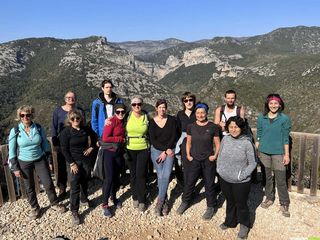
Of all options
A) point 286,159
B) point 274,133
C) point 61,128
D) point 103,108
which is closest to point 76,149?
point 61,128

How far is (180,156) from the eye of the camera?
6496 mm

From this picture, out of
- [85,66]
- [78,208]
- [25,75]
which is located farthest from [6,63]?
[78,208]

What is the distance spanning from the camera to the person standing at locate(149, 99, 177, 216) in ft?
19.5

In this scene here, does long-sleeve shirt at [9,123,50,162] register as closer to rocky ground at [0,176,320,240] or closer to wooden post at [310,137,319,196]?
rocky ground at [0,176,320,240]

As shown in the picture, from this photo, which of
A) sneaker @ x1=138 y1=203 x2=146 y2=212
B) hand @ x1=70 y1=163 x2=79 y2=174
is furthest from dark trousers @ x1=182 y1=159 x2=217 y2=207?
hand @ x1=70 y1=163 x2=79 y2=174

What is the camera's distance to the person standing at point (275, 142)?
19.1 ft

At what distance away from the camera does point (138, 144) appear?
238 inches

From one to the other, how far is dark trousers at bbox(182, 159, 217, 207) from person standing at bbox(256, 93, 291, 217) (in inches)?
40.1

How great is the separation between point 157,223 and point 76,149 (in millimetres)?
1931

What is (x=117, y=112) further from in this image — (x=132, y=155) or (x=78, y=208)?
(x=78, y=208)

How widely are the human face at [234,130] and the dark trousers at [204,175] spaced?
82 cm

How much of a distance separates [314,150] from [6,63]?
12674 cm

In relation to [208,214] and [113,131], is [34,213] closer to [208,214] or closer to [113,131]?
[113,131]

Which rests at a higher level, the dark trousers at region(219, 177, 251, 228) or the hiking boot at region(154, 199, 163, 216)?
the dark trousers at region(219, 177, 251, 228)
